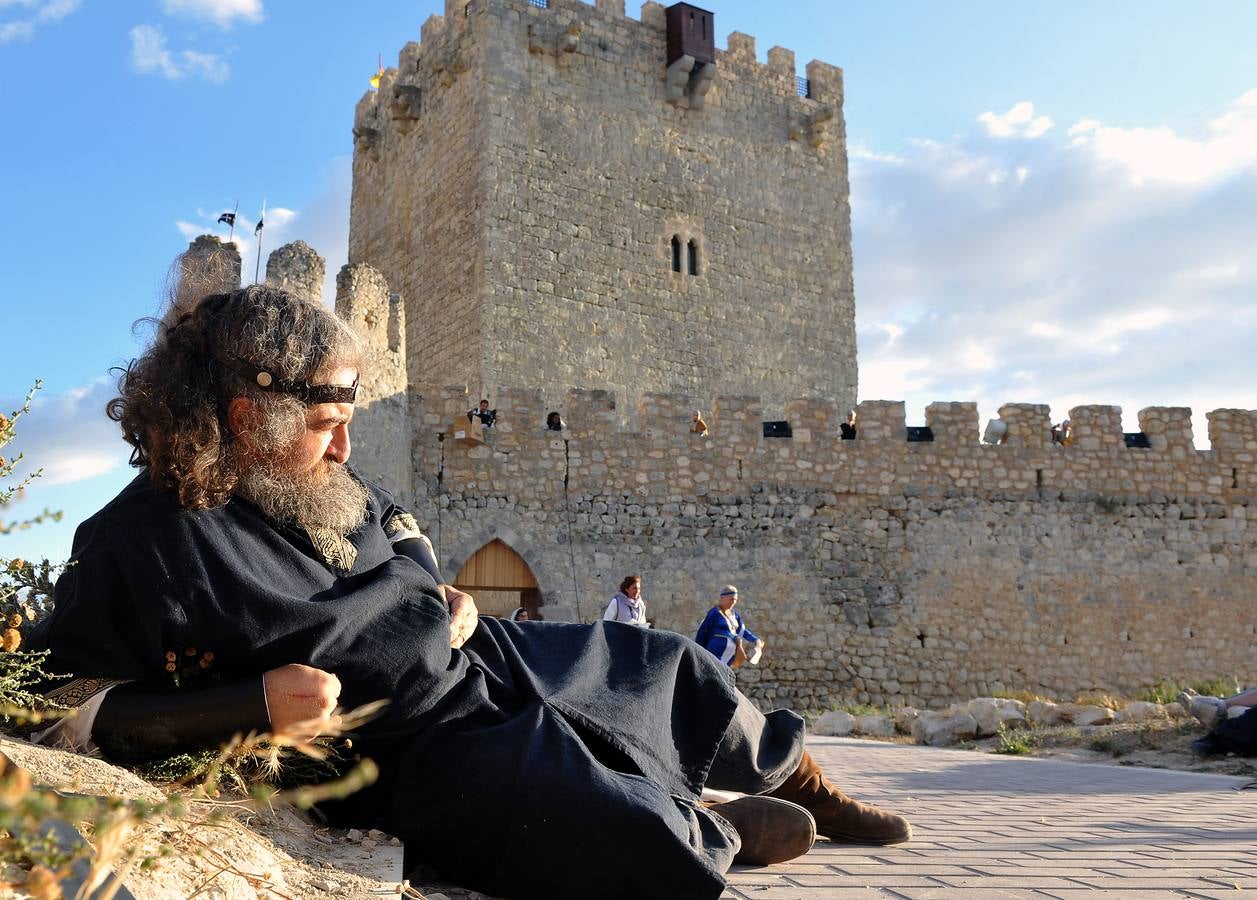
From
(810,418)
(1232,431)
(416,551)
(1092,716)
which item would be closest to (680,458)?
(810,418)

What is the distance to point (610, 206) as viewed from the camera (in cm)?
1554

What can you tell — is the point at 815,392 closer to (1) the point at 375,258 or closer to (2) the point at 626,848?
(1) the point at 375,258

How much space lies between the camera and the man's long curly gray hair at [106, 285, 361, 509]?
202cm

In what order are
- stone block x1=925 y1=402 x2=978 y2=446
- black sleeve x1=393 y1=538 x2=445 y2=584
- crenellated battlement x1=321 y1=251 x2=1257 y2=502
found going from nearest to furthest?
black sleeve x1=393 y1=538 x2=445 y2=584 → crenellated battlement x1=321 y1=251 x2=1257 y2=502 → stone block x1=925 y1=402 x2=978 y2=446

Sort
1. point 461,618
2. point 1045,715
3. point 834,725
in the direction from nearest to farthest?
1. point 461,618
2. point 1045,715
3. point 834,725

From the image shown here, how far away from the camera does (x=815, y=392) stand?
55.9 ft

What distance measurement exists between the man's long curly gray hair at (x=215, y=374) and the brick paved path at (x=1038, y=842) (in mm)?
1310

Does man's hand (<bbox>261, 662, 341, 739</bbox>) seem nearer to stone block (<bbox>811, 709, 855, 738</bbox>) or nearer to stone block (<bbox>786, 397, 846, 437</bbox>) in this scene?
stone block (<bbox>811, 709, 855, 738</bbox>)

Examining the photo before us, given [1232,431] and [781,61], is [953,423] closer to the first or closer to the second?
[1232,431]

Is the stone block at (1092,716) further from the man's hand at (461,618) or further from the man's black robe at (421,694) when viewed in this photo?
the man's hand at (461,618)

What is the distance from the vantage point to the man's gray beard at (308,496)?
209 centimetres

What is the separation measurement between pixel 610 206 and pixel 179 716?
14.3 metres

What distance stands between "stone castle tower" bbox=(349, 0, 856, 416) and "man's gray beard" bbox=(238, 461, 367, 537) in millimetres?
11818

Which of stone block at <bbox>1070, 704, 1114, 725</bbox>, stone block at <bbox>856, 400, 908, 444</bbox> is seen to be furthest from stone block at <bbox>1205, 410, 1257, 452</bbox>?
stone block at <bbox>1070, 704, 1114, 725</bbox>
